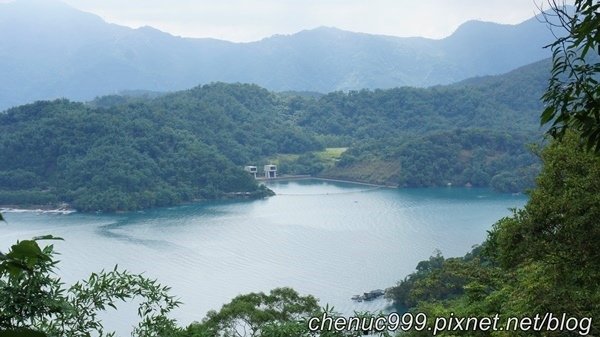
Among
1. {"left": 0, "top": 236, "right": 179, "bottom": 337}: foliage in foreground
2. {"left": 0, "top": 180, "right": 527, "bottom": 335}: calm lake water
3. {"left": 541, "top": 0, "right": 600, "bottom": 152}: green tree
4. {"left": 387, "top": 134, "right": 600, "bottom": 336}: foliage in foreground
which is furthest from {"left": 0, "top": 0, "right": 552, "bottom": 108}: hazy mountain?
{"left": 541, "top": 0, "right": 600, "bottom": 152}: green tree

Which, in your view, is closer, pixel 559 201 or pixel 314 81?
pixel 559 201

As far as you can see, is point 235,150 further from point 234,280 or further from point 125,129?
point 234,280

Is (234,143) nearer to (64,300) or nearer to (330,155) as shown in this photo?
(330,155)

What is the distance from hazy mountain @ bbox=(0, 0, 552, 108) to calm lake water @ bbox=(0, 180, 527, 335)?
56.1 m

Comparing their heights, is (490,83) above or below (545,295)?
above

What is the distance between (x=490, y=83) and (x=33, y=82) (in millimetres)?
50332

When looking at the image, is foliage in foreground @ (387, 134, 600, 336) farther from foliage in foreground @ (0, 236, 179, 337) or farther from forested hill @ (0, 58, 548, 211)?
forested hill @ (0, 58, 548, 211)

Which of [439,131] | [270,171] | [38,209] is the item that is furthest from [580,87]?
[439,131]

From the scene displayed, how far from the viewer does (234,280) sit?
1470cm

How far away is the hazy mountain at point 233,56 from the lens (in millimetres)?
79438

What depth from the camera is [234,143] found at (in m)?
35.4

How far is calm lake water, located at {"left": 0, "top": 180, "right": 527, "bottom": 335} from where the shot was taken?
14.3m

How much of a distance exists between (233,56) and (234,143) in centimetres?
5904

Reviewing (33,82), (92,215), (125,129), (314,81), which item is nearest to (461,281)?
(92,215)
